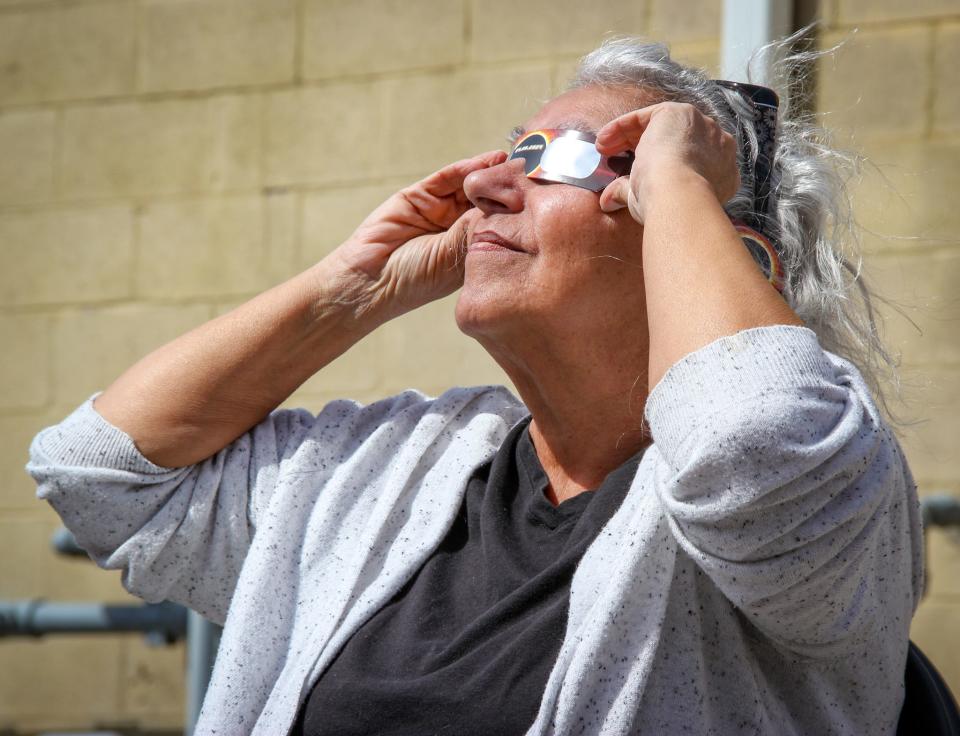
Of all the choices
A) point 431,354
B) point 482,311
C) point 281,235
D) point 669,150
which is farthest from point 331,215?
point 669,150

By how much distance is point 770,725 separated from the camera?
1.66 metres

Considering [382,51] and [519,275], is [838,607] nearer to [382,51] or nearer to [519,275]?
[519,275]

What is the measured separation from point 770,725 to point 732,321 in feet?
1.90

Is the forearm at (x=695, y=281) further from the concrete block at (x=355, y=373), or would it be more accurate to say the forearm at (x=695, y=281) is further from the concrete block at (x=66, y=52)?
the concrete block at (x=66, y=52)

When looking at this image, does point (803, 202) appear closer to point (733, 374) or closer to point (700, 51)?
point (733, 374)

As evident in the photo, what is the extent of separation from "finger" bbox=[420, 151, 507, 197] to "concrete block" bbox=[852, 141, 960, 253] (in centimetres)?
160

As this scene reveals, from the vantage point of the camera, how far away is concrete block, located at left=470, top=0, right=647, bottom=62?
3871 millimetres

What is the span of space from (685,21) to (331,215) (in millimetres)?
1376

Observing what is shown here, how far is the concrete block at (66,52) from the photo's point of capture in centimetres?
450

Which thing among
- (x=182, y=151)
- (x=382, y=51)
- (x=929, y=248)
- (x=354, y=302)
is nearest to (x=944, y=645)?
(x=929, y=248)

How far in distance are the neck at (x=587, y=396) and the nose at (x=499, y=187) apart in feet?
0.78

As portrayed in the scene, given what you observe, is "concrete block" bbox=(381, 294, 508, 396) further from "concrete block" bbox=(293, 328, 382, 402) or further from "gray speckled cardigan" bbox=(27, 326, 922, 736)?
"gray speckled cardigan" bbox=(27, 326, 922, 736)

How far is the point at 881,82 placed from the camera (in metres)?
3.59

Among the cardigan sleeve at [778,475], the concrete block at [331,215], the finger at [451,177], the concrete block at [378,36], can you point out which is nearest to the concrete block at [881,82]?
the concrete block at [378,36]
